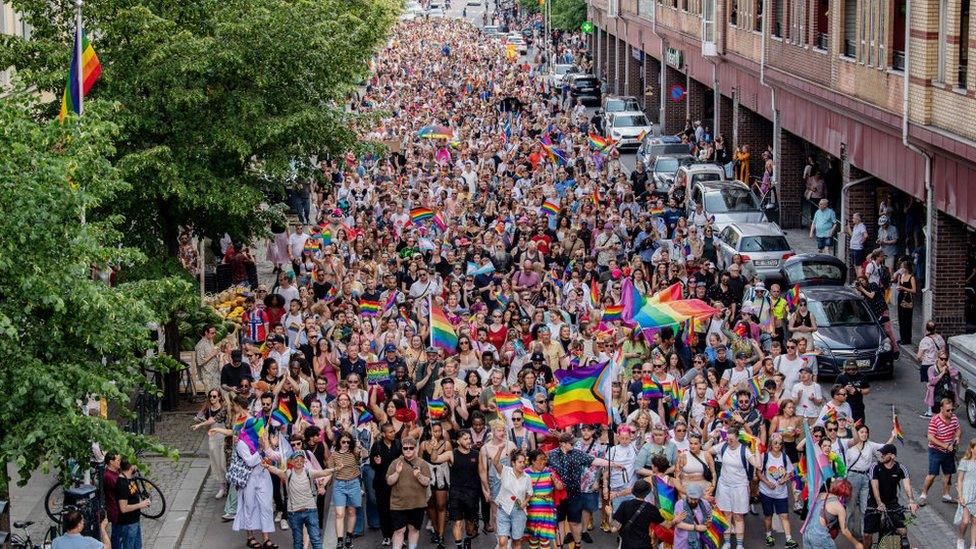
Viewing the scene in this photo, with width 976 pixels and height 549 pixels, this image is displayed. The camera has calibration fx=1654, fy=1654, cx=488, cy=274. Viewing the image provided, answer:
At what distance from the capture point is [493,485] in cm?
1731

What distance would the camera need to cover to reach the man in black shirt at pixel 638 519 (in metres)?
15.5

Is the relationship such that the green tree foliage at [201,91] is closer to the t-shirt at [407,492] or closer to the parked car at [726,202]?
the t-shirt at [407,492]

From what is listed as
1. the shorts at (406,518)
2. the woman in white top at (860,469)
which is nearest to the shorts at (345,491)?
the shorts at (406,518)

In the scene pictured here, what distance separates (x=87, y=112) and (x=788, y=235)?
25070 millimetres

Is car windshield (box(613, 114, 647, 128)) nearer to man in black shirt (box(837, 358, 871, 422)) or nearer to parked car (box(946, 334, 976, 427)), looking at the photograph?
parked car (box(946, 334, 976, 427))

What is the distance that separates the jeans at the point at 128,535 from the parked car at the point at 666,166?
89.3 feet

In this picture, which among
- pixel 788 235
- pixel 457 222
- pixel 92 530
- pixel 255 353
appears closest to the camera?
pixel 92 530

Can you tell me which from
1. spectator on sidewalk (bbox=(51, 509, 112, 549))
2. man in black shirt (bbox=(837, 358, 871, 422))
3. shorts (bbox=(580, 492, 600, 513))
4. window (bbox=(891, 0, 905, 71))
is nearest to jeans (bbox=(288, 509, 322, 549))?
shorts (bbox=(580, 492, 600, 513))

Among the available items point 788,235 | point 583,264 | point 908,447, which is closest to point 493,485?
point 908,447

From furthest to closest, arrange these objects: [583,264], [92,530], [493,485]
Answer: [583,264]
[493,485]
[92,530]

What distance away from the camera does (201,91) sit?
22906 millimetres

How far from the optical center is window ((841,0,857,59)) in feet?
109

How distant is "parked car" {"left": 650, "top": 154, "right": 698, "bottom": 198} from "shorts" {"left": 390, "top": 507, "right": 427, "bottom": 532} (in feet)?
85.0

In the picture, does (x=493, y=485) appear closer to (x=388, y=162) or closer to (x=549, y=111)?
(x=388, y=162)
